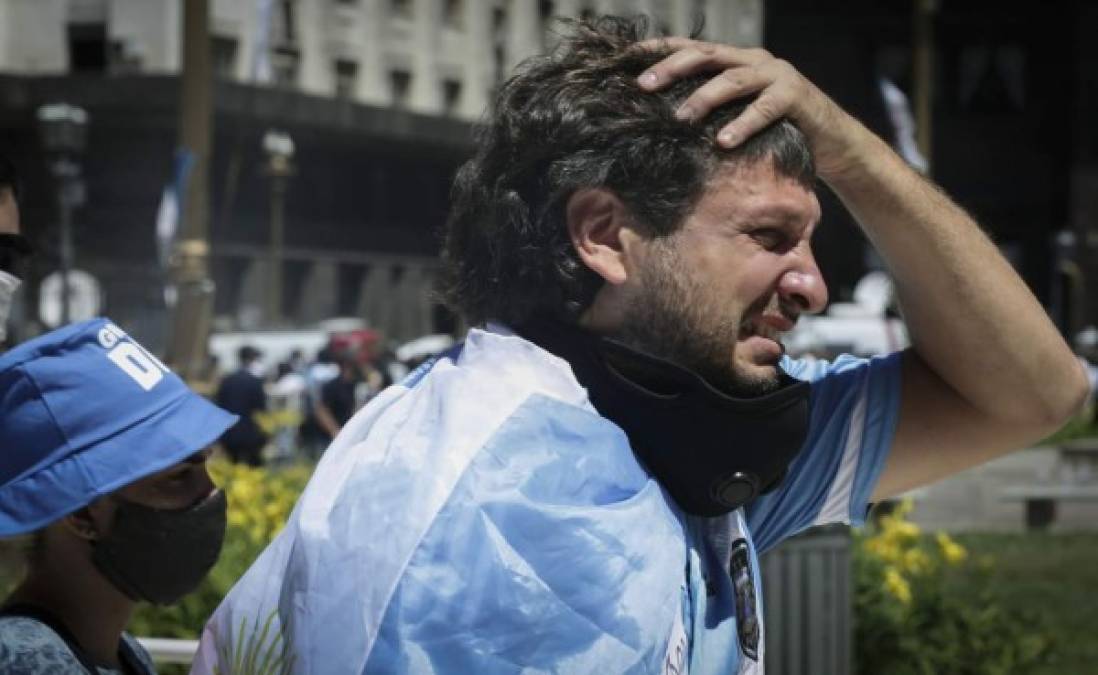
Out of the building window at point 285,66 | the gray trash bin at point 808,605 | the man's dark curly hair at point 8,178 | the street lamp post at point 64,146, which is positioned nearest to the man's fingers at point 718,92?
the man's dark curly hair at point 8,178

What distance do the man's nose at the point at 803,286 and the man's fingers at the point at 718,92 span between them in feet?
0.69

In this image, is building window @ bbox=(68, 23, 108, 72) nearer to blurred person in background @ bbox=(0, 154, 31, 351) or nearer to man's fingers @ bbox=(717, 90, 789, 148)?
blurred person in background @ bbox=(0, 154, 31, 351)

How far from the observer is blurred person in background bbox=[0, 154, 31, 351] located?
2943 millimetres

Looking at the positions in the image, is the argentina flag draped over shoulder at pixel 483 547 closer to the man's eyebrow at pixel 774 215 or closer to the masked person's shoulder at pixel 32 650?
the man's eyebrow at pixel 774 215

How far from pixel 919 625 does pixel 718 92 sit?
587 centimetres

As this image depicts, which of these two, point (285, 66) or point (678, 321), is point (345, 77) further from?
point (678, 321)

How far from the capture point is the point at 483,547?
202cm

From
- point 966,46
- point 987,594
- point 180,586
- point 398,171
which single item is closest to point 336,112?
point 398,171

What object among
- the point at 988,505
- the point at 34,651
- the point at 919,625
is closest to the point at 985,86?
the point at 988,505

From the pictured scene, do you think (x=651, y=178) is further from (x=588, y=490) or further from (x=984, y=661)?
(x=984, y=661)

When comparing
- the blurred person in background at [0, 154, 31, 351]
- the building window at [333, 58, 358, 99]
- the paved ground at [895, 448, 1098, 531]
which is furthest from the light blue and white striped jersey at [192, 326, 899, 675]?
the building window at [333, 58, 358, 99]

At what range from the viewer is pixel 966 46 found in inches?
2175

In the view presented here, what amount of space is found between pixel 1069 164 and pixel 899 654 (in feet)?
156

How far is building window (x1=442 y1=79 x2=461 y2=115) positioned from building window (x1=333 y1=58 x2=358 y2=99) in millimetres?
3718
